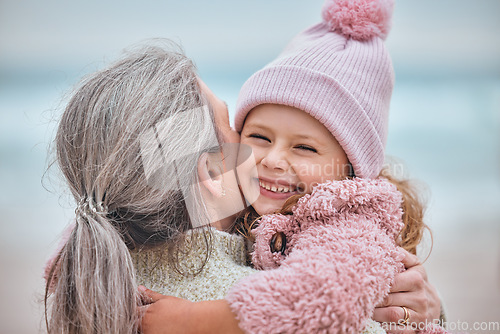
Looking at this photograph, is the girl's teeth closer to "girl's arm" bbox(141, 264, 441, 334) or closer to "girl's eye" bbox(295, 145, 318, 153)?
"girl's eye" bbox(295, 145, 318, 153)

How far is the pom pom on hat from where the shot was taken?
1.30m

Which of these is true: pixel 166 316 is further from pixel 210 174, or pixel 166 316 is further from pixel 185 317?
pixel 210 174

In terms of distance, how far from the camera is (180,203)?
37.6 inches

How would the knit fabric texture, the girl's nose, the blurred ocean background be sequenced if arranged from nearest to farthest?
the knit fabric texture < the girl's nose < the blurred ocean background

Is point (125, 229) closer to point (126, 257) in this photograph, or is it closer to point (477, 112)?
point (126, 257)

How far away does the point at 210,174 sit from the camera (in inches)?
40.9

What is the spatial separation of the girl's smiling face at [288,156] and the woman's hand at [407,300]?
1.05 feet

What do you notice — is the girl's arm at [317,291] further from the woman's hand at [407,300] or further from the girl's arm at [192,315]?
the woman's hand at [407,300]

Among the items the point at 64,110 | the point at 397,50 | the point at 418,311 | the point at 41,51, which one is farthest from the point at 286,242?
the point at 397,50

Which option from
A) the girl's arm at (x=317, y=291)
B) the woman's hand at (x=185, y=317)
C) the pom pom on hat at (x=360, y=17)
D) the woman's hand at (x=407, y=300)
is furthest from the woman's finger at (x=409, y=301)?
the pom pom on hat at (x=360, y=17)

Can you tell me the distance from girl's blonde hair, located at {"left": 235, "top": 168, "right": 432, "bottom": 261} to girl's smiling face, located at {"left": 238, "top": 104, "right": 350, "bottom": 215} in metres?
0.05

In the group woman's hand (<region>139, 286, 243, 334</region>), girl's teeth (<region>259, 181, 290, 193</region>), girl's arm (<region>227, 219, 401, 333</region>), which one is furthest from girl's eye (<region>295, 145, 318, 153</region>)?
woman's hand (<region>139, 286, 243, 334</region>)

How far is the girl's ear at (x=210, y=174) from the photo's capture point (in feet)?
3.29

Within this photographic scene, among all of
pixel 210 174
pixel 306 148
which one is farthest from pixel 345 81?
pixel 210 174
